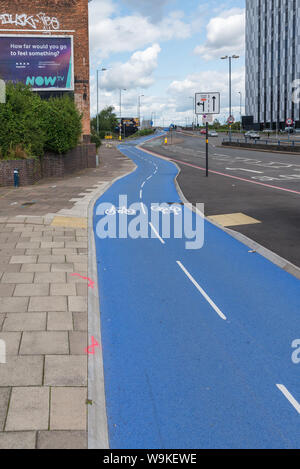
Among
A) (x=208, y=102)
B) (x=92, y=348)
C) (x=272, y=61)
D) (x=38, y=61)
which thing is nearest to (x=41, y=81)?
(x=38, y=61)

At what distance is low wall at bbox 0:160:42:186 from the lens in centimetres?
2639

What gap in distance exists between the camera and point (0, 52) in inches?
1551

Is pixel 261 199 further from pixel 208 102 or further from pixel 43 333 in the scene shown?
pixel 43 333

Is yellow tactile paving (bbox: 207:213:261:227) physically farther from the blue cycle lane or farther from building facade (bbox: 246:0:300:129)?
building facade (bbox: 246:0:300:129)

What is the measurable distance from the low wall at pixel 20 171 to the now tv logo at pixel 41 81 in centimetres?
1395

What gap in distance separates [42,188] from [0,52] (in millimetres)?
19989

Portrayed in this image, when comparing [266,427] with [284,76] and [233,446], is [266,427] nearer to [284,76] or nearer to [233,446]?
[233,446]

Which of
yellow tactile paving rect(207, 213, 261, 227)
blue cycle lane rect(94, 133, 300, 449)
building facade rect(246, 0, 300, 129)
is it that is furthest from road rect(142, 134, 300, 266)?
building facade rect(246, 0, 300, 129)

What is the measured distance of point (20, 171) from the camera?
27.0 metres

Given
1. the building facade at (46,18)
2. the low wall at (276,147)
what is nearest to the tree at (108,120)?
the low wall at (276,147)

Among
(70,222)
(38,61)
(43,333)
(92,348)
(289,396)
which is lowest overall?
(289,396)

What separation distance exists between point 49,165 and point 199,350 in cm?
2776

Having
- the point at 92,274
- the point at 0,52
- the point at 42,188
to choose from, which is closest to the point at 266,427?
the point at 92,274

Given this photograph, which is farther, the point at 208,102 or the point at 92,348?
the point at 208,102
